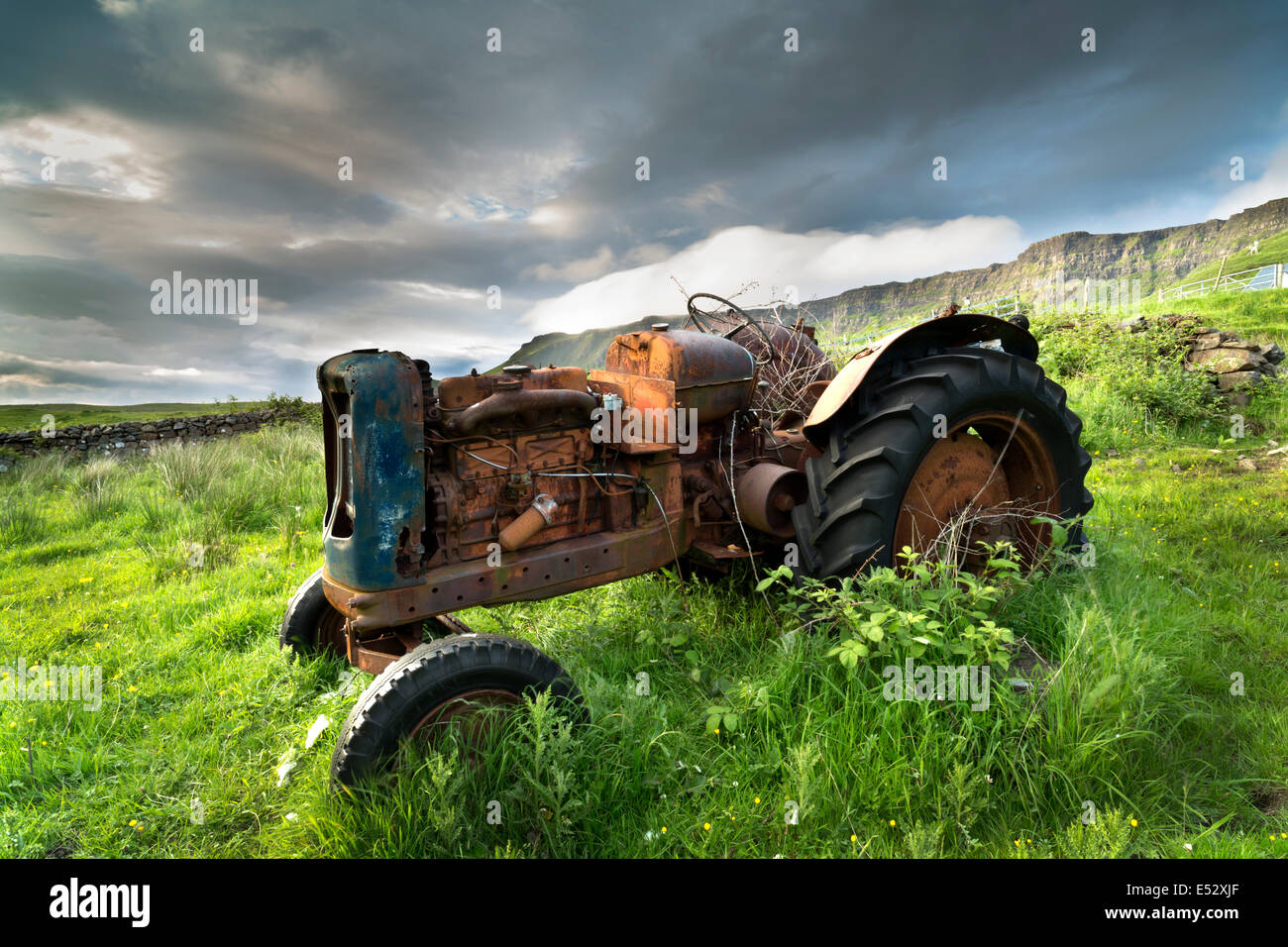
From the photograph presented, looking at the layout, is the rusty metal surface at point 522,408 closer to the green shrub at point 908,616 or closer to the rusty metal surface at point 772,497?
the rusty metal surface at point 772,497

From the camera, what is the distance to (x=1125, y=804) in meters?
2.31

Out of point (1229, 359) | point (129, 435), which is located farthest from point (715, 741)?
point (129, 435)

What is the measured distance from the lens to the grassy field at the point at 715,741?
7.13 ft

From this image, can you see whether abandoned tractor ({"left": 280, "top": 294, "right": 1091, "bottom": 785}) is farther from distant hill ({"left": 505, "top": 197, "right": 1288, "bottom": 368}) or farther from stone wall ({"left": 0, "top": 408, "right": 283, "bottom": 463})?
distant hill ({"left": 505, "top": 197, "right": 1288, "bottom": 368})

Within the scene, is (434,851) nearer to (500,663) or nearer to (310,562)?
(500,663)

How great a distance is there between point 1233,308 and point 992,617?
55.3ft

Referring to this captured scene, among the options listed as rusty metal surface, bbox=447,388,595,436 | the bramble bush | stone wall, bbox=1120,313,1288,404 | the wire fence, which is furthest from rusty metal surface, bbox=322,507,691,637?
the wire fence

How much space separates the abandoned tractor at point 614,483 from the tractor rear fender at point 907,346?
15 mm

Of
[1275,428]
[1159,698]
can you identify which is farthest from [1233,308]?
[1159,698]

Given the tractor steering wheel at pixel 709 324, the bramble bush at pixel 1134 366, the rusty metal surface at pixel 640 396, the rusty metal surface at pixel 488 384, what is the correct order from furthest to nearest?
the bramble bush at pixel 1134 366 → the tractor steering wheel at pixel 709 324 → the rusty metal surface at pixel 640 396 → the rusty metal surface at pixel 488 384

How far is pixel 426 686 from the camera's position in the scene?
2.20 metres

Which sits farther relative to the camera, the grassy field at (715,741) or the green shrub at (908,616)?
the green shrub at (908,616)

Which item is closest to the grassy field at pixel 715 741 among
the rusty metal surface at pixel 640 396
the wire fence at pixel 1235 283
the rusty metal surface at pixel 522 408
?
the rusty metal surface at pixel 640 396

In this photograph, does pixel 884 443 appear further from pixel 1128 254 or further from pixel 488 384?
pixel 1128 254
